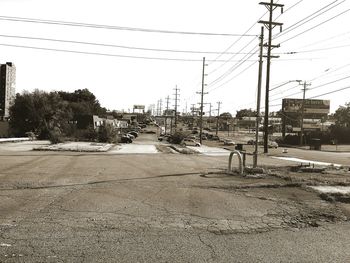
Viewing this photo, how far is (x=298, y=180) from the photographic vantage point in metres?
17.8

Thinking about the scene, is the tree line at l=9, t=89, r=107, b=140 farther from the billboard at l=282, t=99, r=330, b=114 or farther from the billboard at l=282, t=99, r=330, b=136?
the billboard at l=282, t=99, r=330, b=136

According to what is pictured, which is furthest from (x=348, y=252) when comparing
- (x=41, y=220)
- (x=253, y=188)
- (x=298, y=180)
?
(x=298, y=180)

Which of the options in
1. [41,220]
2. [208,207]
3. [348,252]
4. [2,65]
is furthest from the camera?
[2,65]

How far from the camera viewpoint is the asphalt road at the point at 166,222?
7516 millimetres

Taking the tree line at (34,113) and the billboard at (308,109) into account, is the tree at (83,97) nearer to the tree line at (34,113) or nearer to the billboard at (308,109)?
the billboard at (308,109)

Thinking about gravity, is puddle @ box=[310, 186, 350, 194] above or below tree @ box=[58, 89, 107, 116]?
below

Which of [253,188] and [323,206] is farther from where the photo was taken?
[253,188]

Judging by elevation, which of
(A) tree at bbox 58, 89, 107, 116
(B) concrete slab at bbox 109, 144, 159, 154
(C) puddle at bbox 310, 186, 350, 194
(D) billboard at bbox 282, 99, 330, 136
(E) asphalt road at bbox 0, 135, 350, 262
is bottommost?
(B) concrete slab at bbox 109, 144, 159, 154

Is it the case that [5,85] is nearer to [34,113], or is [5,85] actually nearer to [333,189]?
[34,113]

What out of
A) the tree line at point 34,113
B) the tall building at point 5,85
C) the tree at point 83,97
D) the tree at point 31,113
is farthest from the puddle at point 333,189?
the tree at point 83,97

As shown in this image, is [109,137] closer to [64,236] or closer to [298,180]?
[298,180]

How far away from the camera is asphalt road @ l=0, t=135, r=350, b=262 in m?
7.52

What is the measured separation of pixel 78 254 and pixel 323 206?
742cm

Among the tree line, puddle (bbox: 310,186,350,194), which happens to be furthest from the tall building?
puddle (bbox: 310,186,350,194)
